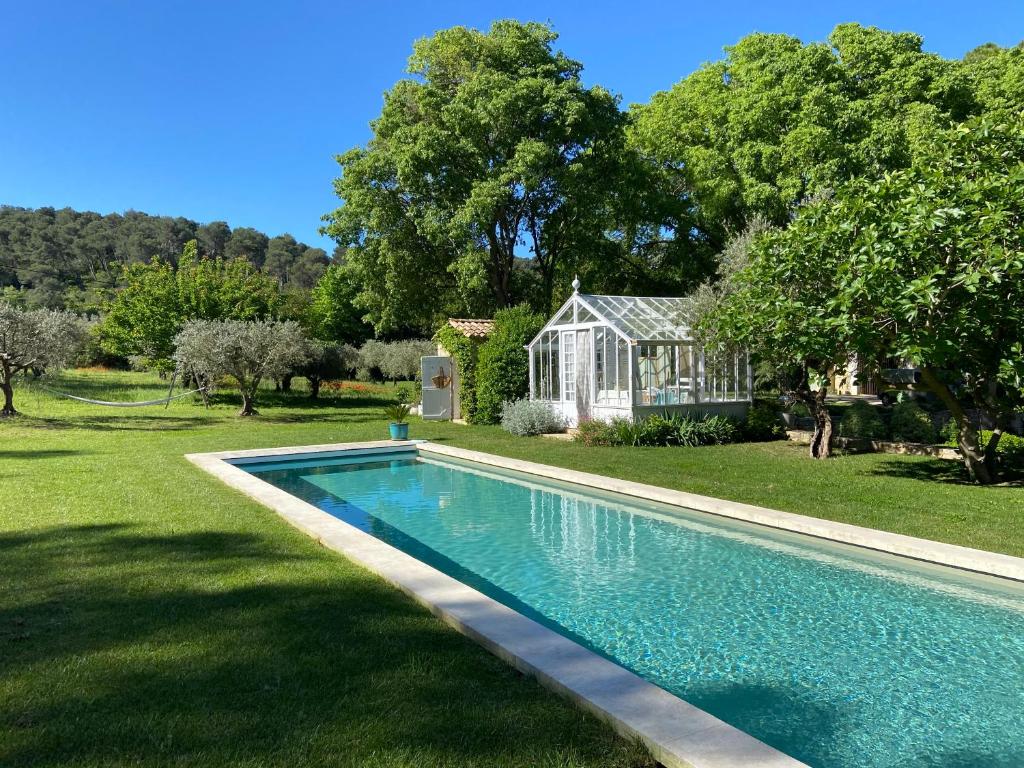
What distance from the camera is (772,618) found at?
568 cm

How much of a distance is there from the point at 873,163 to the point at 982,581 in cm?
1581

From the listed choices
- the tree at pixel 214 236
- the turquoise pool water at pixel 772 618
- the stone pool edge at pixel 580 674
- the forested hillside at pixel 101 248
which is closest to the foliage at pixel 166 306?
the turquoise pool water at pixel 772 618

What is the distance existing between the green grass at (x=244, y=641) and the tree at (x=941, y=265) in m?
1.75

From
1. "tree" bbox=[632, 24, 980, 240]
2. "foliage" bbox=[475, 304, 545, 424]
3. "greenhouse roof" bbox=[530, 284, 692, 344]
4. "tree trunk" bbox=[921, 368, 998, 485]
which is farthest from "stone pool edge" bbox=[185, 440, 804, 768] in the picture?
"tree" bbox=[632, 24, 980, 240]

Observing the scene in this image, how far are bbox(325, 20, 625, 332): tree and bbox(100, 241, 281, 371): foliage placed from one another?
6740mm

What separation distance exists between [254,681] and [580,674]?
1703 mm

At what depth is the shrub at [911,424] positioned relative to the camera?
13.8 meters

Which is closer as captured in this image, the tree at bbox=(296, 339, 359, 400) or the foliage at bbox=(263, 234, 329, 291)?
the tree at bbox=(296, 339, 359, 400)

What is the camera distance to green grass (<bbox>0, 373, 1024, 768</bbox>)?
9.95 ft

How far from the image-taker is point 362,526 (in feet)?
30.0

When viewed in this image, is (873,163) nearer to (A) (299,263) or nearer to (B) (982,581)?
(B) (982,581)

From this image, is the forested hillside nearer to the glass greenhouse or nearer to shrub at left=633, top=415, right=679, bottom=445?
the glass greenhouse

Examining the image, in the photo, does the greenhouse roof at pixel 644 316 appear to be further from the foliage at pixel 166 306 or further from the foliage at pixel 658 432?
the foliage at pixel 166 306

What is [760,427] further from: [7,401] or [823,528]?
[7,401]
